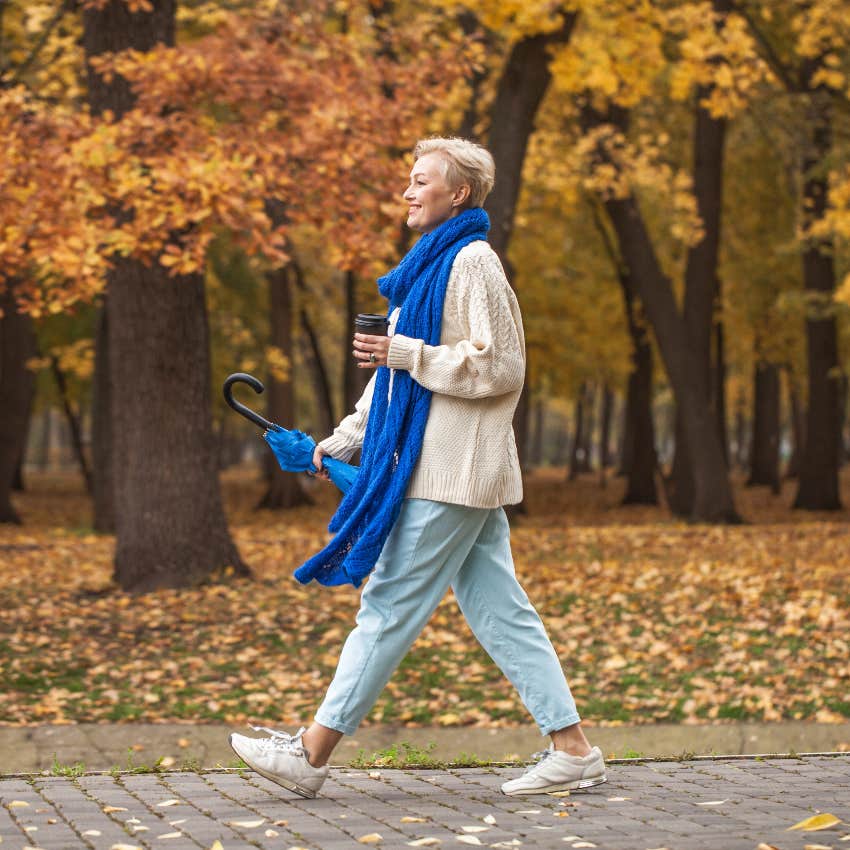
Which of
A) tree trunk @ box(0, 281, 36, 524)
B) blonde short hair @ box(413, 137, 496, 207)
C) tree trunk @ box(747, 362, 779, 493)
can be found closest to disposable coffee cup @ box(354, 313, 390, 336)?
blonde short hair @ box(413, 137, 496, 207)

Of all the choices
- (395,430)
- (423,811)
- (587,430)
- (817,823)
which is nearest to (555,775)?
(423,811)

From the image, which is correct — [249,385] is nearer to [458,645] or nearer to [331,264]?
[458,645]

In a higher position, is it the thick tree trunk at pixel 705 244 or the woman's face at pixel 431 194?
the thick tree trunk at pixel 705 244

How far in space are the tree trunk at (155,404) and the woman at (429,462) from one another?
6.80 m

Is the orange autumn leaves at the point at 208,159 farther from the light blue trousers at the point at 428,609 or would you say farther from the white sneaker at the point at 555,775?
the white sneaker at the point at 555,775

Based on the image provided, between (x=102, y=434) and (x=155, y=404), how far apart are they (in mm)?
7433

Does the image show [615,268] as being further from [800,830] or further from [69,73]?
[800,830]

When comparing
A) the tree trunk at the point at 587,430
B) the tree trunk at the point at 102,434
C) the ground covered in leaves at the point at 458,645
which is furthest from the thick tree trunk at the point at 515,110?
the tree trunk at the point at 587,430

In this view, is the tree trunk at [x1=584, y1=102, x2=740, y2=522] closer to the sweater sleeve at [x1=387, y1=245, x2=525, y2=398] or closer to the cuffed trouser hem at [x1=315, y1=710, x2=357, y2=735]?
the sweater sleeve at [x1=387, y1=245, x2=525, y2=398]

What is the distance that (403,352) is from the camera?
4438 mm

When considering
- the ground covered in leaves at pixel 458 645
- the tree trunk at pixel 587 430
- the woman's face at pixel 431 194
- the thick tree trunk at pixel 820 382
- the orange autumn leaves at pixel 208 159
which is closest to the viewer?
the woman's face at pixel 431 194

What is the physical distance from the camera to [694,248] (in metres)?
20.0

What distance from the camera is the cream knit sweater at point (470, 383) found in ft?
14.5

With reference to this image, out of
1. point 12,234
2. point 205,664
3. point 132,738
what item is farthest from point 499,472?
point 12,234
